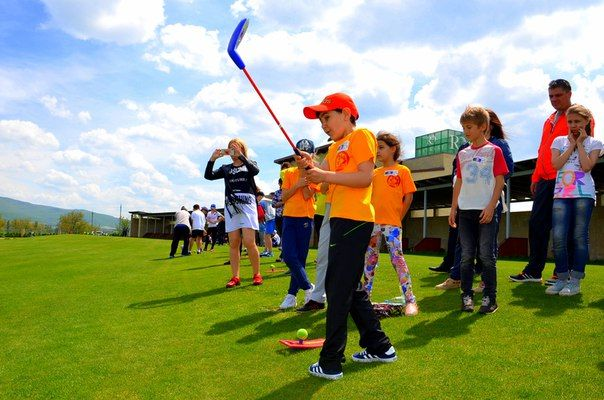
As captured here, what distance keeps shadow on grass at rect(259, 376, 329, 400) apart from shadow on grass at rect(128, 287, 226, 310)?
3.62 m

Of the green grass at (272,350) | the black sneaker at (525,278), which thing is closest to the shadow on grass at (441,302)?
the green grass at (272,350)

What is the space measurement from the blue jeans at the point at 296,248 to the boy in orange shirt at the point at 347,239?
7.47ft

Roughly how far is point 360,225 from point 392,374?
107cm

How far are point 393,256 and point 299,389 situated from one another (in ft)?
8.05

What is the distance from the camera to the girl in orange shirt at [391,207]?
5258 millimetres

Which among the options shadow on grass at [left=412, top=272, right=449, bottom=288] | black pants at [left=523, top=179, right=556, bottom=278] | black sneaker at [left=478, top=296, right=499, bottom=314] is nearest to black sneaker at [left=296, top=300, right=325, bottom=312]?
black sneaker at [left=478, top=296, right=499, bottom=314]

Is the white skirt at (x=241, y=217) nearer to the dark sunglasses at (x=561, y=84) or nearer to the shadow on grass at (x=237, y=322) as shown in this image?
the shadow on grass at (x=237, y=322)

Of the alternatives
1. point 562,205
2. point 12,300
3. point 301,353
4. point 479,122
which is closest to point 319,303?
point 301,353

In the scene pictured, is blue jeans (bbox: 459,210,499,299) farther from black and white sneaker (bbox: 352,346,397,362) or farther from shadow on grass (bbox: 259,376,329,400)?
shadow on grass (bbox: 259,376,329,400)

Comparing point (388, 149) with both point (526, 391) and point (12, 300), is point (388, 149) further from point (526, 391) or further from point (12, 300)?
point (12, 300)

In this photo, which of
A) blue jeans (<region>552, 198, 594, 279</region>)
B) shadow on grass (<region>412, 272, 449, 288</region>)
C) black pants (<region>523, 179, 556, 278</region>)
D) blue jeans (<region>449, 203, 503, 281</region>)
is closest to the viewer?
blue jeans (<region>449, 203, 503, 281</region>)

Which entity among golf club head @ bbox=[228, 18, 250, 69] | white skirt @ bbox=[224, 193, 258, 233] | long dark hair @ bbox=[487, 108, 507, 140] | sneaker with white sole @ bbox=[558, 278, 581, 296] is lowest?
sneaker with white sole @ bbox=[558, 278, 581, 296]

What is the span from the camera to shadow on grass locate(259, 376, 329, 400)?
10.1 feet

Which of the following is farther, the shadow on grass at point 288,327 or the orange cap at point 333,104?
the shadow on grass at point 288,327
